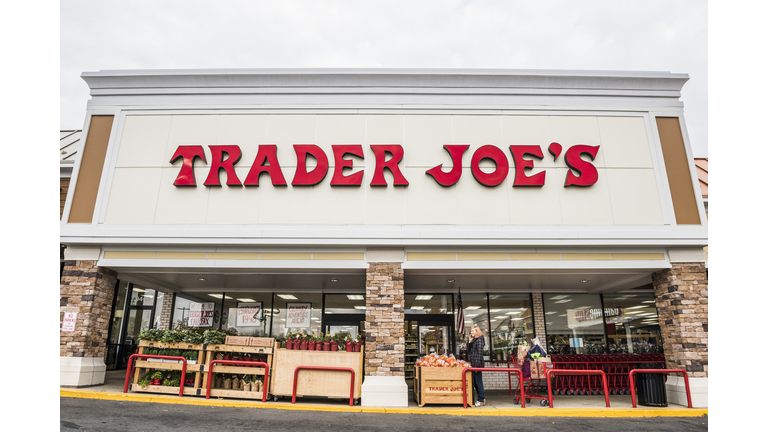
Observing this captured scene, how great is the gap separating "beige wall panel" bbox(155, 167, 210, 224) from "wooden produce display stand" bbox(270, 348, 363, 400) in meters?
4.42

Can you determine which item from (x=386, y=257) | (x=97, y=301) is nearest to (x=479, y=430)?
(x=386, y=257)

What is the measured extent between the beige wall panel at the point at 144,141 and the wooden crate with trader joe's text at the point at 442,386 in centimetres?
922

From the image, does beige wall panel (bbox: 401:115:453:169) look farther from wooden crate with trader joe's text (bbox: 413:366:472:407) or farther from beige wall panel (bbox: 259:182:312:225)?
wooden crate with trader joe's text (bbox: 413:366:472:407)

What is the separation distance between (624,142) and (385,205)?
7189mm

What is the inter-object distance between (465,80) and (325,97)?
4.16 metres

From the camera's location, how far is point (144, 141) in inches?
469

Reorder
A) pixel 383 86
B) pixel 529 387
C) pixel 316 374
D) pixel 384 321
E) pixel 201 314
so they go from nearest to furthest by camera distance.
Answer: pixel 316 374, pixel 384 321, pixel 529 387, pixel 383 86, pixel 201 314

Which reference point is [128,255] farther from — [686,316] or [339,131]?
[686,316]

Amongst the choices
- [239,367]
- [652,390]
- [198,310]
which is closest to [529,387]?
[652,390]

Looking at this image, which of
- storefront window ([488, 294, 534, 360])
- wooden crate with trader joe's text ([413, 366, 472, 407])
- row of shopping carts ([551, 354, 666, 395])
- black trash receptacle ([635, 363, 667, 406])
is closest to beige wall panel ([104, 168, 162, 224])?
wooden crate with trader joe's text ([413, 366, 472, 407])

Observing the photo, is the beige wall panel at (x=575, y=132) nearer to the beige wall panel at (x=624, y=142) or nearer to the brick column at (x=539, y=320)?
the beige wall panel at (x=624, y=142)

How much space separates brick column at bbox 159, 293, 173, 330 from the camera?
50.1ft

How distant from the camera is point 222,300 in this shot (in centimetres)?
1534

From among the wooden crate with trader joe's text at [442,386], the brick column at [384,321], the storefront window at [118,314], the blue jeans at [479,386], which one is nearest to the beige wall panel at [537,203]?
the brick column at [384,321]
